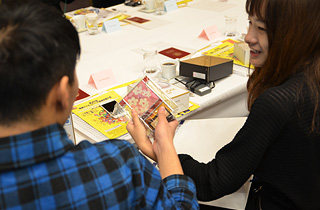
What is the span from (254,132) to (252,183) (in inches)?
13.3

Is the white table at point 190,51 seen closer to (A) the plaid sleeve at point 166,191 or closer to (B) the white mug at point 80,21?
(B) the white mug at point 80,21

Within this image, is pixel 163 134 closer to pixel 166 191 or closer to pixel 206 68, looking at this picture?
pixel 166 191

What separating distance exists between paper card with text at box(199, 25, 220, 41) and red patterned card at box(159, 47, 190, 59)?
0.27 metres

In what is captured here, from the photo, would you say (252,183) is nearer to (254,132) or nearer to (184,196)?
(254,132)

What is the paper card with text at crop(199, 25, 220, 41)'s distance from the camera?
7.45 ft

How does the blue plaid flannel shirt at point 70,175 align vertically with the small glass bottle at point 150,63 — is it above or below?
above

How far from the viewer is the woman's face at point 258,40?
1118 millimetres

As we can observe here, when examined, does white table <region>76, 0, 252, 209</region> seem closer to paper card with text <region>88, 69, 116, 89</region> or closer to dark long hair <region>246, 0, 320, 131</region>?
paper card with text <region>88, 69, 116, 89</region>

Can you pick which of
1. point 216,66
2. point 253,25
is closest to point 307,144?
point 253,25

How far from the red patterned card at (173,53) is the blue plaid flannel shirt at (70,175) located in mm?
1342

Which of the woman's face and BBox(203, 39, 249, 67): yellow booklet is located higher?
the woman's face

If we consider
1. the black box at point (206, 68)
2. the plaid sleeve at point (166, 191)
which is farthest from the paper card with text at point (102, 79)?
the plaid sleeve at point (166, 191)

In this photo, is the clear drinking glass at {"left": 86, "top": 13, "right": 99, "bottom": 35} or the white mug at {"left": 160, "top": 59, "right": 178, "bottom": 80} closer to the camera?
the white mug at {"left": 160, "top": 59, "right": 178, "bottom": 80}

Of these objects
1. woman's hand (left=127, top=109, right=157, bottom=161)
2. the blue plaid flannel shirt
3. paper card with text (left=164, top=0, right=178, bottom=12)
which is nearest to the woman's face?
woman's hand (left=127, top=109, right=157, bottom=161)
